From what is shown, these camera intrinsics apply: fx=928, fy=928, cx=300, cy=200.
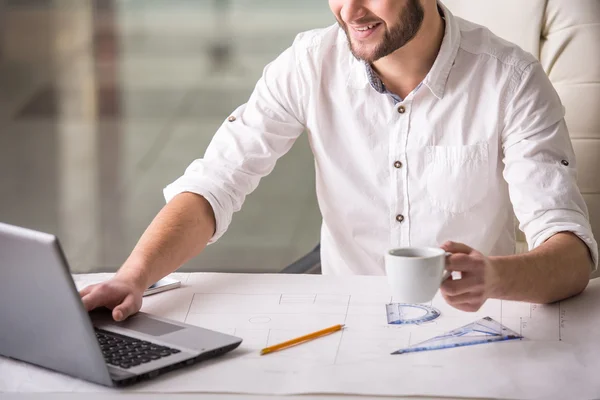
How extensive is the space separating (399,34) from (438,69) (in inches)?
4.5

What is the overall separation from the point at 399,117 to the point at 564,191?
1.24 ft

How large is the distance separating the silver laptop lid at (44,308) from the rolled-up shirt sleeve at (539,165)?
2.91ft

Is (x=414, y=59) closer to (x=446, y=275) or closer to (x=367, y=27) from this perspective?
(x=367, y=27)

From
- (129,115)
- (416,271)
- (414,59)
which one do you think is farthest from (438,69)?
(129,115)

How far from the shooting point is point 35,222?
12.6ft

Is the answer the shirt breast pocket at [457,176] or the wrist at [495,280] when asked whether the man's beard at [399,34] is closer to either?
the shirt breast pocket at [457,176]

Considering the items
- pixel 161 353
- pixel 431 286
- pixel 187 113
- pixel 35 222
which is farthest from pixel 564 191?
pixel 187 113

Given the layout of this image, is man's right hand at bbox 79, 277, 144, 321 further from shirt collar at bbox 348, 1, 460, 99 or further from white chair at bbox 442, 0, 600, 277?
white chair at bbox 442, 0, 600, 277

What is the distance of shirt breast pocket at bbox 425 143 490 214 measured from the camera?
6.18 ft

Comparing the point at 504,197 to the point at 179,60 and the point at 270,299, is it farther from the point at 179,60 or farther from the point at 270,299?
the point at 179,60

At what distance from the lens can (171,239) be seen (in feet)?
5.53

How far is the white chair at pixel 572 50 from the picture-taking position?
7.14 ft

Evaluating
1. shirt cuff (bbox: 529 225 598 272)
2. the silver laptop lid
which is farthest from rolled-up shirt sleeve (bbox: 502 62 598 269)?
the silver laptop lid

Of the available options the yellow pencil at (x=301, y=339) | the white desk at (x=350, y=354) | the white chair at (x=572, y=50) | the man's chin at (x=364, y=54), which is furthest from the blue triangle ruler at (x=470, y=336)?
the white chair at (x=572, y=50)
